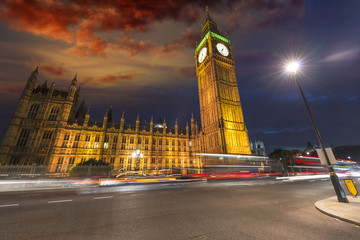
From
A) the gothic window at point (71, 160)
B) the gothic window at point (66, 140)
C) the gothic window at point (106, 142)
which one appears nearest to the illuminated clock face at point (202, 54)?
the gothic window at point (106, 142)

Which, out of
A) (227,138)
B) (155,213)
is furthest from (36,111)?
(227,138)

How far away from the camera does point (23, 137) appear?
102ft

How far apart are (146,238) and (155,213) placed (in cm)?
194

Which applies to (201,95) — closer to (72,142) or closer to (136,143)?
(136,143)

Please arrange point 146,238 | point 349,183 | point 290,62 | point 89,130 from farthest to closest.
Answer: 1. point 89,130
2. point 290,62
3. point 349,183
4. point 146,238

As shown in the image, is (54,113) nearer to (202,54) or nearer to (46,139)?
(46,139)

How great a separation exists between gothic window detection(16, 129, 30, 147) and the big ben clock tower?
141ft

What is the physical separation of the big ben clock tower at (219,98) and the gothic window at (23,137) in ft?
141

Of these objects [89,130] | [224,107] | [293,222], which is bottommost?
[293,222]

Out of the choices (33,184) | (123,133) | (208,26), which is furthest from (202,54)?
(33,184)

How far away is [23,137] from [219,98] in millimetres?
47995

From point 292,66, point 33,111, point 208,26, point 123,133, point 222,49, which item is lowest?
point 292,66

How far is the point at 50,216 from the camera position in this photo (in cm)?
471

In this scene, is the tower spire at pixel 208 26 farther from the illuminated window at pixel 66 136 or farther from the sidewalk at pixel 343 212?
the sidewalk at pixel 343 212
